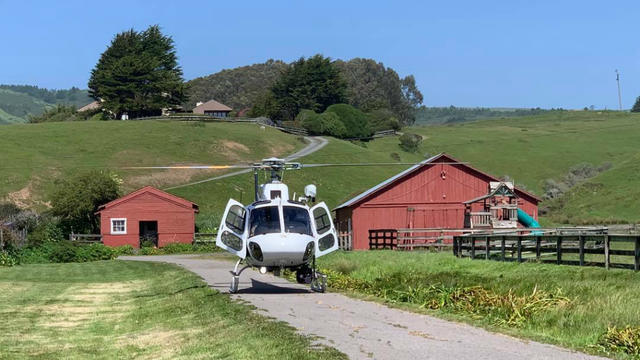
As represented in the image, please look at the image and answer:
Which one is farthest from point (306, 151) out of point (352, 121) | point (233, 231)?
point (233, 231)

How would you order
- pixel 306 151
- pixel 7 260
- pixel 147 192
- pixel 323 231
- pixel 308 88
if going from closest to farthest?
pixel 323 231
pixel 7 260
pixel 147 192
pixel 306 151
pixel 308 88

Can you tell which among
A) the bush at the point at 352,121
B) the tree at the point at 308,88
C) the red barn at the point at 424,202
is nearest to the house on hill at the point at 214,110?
the tree at the point at 308,88

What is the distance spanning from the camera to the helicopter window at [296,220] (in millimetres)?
22641

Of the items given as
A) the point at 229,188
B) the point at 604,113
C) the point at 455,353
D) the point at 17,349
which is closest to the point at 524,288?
the point at 455,353

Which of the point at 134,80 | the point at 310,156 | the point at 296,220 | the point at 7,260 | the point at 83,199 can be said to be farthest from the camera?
the point at 134,80

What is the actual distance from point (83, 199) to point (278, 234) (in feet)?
152

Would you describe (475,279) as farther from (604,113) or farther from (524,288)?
(604,113)

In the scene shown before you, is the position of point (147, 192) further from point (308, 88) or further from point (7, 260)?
point (308, 88)

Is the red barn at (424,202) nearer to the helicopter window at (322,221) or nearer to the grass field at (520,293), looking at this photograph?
the grass field at (520,293)

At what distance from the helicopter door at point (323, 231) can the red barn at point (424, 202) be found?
31741 mm

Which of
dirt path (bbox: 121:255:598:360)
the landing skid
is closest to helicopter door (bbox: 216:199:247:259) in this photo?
the landing skid

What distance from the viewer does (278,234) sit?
73.2 ft

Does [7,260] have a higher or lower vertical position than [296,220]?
lower

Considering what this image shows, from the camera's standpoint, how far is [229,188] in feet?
283
